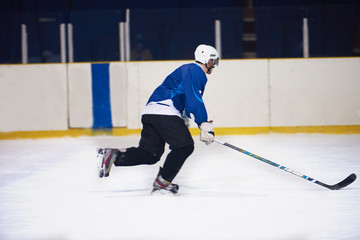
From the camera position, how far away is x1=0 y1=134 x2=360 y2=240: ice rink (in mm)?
3184

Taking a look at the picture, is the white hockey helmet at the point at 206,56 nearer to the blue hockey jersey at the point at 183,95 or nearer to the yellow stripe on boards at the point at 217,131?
the blue hockey jersey at the point at 183,95

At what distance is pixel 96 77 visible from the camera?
822 centimetres

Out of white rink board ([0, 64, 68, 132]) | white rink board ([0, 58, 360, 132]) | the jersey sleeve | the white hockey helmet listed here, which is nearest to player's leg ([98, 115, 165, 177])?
Answer: the jersey sleeve

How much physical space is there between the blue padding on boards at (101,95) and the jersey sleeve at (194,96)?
4192mm

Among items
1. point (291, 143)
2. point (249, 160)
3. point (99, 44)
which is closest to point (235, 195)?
point (249, 160)

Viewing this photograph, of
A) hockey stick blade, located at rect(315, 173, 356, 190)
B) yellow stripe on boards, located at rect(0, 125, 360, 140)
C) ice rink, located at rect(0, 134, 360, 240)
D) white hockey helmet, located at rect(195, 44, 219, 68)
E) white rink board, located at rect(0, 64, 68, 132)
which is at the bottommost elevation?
ice rink, located at rect(0, 134, 360, 240)

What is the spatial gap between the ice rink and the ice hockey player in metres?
0.19

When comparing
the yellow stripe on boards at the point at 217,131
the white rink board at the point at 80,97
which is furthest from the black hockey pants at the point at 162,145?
the white rink board at the point at 80,97

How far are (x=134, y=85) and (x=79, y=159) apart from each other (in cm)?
223

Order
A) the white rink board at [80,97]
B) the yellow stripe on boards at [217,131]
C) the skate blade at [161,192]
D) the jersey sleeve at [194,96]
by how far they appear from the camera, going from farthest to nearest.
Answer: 1. the white rink board at [80,97]
2. the yellow stripe on boards at [217,131]
3. the skate blade at [161,192]
4. the jersey sleeve at [194,96]

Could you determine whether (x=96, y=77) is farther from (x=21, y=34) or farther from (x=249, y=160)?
(x=249, y=160)

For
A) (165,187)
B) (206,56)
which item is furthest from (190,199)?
(206,56)

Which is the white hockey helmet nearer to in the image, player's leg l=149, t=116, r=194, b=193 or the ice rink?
player's leg l=149, t=116, r=194, b=193

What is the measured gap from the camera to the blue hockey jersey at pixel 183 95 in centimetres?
401
